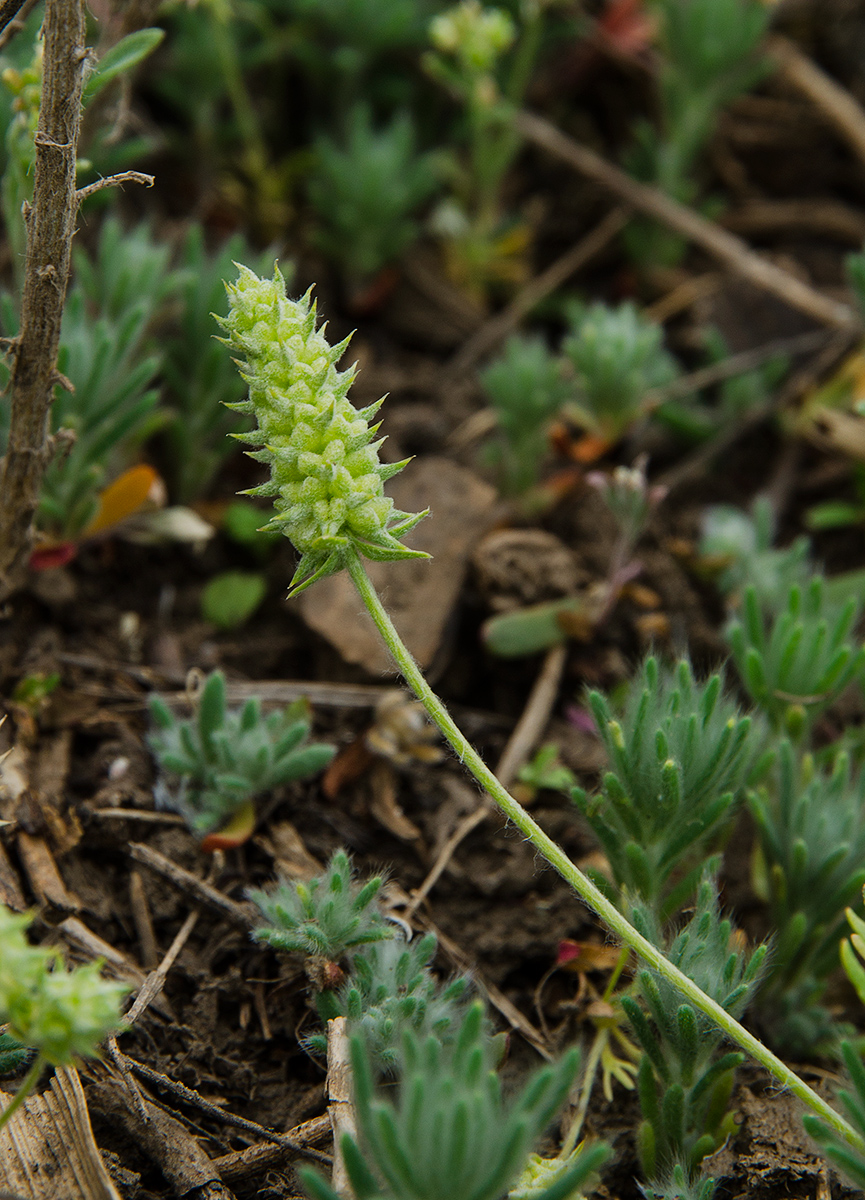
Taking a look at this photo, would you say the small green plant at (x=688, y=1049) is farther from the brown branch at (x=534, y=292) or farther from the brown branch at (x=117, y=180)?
the brown branch at (x=534, y=292)

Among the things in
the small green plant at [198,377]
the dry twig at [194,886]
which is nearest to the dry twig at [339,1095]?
the dry twig at [194,886]

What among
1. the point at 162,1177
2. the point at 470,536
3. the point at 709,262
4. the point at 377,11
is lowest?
the point at 162,1177

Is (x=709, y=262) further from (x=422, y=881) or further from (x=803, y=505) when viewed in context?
(x=422, y=881)

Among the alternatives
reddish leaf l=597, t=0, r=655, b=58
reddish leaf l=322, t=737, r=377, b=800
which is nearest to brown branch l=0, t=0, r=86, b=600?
reddish leaf l=322, t=737, r=377, b=800

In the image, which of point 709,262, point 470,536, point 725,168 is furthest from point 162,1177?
point 725,168

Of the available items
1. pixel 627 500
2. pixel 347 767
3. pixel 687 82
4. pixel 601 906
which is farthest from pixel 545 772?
pixel 687 82

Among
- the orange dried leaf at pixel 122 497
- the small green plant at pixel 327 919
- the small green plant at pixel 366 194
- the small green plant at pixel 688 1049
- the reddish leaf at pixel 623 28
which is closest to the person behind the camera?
the small green plant at pixel 688 1049
